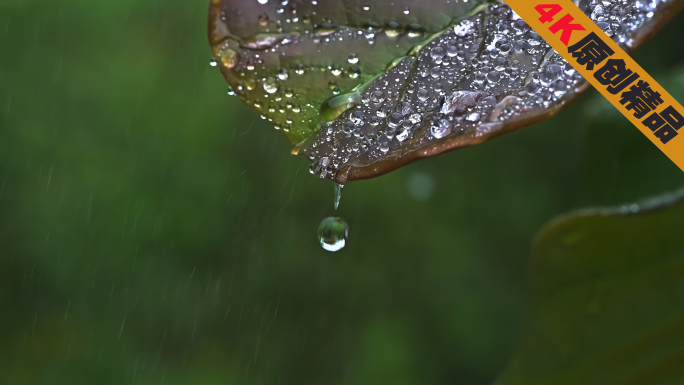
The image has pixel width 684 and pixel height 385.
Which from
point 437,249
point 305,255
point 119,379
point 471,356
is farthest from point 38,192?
point 471,356

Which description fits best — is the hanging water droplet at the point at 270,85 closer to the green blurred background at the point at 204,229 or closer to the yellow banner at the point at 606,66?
the yellow banner at the point at 606,66

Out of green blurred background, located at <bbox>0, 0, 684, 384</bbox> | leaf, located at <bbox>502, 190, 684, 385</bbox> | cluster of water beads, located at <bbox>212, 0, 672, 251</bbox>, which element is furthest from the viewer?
green blurred background, located at <bbox>0, 0, 684, 384</bbox>

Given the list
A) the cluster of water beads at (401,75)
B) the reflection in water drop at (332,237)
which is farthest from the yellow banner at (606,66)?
the reflection in water drop at (332,237)

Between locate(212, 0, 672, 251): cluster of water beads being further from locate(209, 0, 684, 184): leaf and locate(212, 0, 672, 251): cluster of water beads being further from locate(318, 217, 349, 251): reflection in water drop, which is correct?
locate(318, 217, 349, 251): reflection in water drop

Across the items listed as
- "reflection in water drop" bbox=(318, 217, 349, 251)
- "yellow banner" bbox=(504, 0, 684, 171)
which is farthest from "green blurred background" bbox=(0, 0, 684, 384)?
"yellow banner" bbox=(504, 0, 684, 171)

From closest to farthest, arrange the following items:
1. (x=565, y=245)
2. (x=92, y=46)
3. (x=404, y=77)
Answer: (x=404, y=77) → (x=565, y=245) → (x=92, y=46)

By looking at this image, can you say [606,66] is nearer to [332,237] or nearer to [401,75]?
[401,75]

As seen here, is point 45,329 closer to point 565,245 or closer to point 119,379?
Answer: point 119,379
